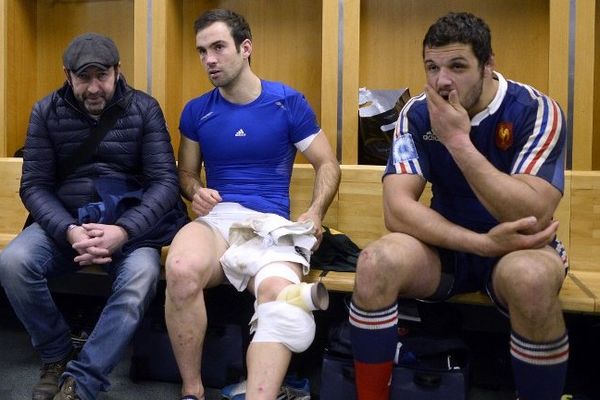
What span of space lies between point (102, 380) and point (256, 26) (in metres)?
1.93

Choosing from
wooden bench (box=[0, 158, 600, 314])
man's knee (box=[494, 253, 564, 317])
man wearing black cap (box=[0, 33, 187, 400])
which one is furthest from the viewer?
wooden bench (box=[0, 158, 600, 314])

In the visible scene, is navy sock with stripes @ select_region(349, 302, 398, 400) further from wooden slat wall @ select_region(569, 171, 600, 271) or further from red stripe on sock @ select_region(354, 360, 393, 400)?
wooden slat wall @ select_region(569, 171, 600, 271)

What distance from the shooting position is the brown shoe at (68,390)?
1661mm

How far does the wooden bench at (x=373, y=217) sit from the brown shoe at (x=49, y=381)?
324 mm

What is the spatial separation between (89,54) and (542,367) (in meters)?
1.61

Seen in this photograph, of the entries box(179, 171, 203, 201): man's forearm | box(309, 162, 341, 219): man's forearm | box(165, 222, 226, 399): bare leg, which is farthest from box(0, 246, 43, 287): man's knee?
box(309, 162, 341, 219): man's forearm

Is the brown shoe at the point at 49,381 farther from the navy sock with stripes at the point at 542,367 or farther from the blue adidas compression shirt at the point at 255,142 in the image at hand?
the navy sock with stripes at the point at 542,367

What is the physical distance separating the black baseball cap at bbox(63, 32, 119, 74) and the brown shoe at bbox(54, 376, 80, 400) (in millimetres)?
960

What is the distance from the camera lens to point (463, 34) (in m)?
1.58

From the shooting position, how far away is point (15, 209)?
266 centimetres

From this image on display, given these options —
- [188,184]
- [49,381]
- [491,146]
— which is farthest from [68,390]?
[491,146]

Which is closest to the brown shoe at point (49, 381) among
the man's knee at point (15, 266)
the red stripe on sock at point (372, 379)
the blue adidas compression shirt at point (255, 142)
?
the man's knee at point (15, 266)

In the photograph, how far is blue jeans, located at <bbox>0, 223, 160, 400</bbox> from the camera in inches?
66.8

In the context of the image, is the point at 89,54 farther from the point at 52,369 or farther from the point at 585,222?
the point at 585,222
